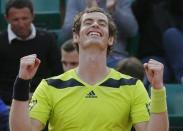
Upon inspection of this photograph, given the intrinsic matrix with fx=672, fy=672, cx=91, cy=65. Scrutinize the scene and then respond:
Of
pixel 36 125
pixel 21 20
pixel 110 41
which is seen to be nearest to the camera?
pixel 36 125

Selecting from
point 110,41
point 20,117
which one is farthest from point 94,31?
point 20,117

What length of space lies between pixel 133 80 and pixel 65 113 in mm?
427

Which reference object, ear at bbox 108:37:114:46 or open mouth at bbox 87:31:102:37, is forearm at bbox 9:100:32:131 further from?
ear at bbox 108:37:114:46

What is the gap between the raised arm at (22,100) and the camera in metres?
3.44

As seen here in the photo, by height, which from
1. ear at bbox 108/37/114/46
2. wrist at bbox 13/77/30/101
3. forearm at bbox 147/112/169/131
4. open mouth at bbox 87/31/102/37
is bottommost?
forearm at bbox 147/112/169/131

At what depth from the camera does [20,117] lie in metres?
3.44

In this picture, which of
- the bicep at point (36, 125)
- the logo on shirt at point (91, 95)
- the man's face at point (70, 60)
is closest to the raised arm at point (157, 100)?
the logo on shirt at point (91, 95)

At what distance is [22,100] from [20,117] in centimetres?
9

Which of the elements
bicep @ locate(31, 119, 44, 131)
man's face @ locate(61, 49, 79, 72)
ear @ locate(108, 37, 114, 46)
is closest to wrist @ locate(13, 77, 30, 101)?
bicep @ locate(31, 119, 44, 131)

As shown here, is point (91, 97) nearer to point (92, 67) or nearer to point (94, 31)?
point (92, 67)

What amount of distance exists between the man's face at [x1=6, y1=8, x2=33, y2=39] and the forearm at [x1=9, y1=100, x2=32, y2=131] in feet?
8.42

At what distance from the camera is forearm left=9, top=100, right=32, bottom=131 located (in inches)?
135

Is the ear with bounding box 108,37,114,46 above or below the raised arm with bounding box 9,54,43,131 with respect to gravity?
above

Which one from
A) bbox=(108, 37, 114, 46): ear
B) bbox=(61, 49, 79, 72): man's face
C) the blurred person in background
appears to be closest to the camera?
bbox=(108, 37, 114, 46): ear
